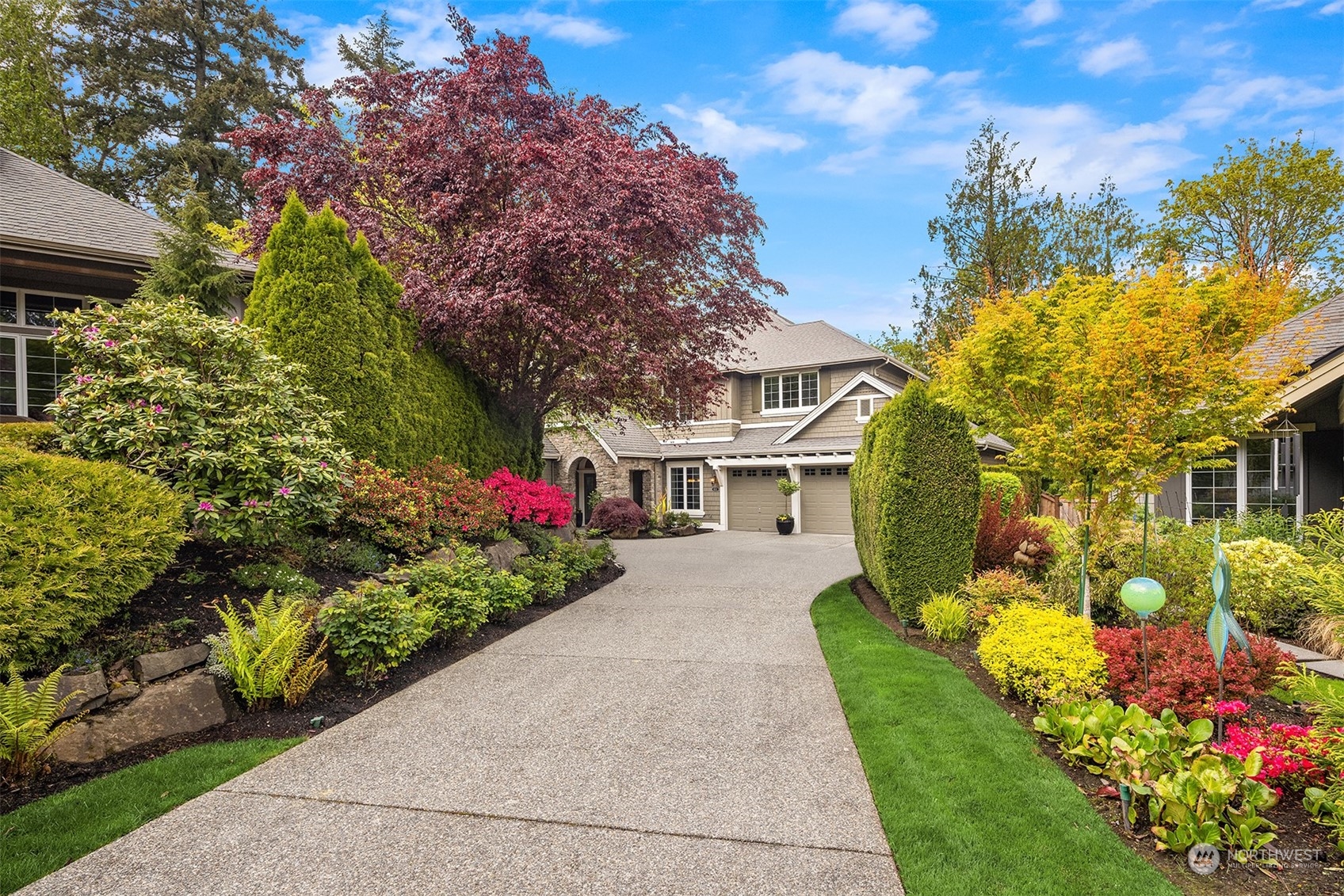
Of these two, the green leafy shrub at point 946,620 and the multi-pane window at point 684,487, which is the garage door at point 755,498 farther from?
the green leafy shrub at point 946,620

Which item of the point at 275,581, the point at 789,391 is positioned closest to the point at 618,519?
the point at 789,391

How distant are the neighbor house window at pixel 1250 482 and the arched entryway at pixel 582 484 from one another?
603 inches

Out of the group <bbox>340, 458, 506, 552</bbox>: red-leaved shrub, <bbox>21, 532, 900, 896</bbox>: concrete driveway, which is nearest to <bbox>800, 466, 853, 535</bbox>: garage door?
<bbox>340, 458, 506, 552</bbox>: red-leaved shrub

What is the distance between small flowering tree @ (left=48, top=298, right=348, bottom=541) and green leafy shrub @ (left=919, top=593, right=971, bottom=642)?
613 cm

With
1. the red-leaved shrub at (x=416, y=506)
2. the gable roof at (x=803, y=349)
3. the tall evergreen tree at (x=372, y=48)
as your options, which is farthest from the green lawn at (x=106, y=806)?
the tall evergreen tree at (x=372, y=48)

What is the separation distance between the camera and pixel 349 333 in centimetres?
774

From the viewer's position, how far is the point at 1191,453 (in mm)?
6047

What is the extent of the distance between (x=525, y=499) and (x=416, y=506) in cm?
225

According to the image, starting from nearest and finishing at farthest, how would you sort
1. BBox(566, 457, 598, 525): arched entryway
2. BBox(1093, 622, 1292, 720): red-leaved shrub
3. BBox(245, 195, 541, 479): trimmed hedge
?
BBox(1093, 622, 1292, 720): red-leaved shrub < BBox(245, 195, 541, 479): trimmed hedge < BBox(566, 457, 598, 525): arched entryway

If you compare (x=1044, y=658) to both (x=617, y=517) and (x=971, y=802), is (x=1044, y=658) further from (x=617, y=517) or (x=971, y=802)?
(x=617, y=517)

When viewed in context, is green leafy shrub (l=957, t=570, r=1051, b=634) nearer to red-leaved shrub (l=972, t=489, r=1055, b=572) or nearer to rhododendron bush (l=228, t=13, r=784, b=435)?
red-leaved shrub (l=972, t=489, r=1055, b=572)

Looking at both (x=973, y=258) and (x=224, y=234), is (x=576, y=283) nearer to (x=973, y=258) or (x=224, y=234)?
(x=224, y=234)

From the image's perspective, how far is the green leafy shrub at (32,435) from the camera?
A: 5.41 meters

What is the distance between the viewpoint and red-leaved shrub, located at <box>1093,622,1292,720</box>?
14.0 ft
